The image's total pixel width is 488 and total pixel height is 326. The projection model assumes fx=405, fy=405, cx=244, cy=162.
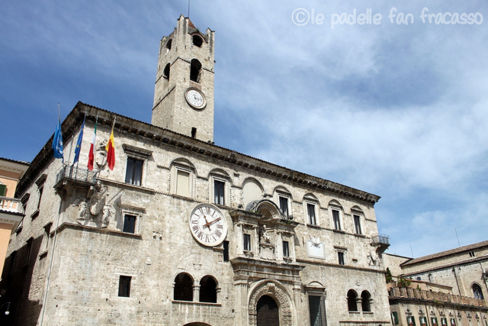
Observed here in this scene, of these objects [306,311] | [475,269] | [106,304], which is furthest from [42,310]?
[475,269]

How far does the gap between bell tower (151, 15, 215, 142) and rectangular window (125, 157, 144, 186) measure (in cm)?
567

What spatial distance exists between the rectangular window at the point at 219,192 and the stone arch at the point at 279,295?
Result: 4835 millimetres

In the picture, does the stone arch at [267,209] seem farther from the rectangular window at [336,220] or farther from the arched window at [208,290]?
the rectangular window at [336,220]

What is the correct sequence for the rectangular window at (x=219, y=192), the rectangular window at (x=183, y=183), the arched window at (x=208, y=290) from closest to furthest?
the arched window at (x=208, y=290)
the rectangular window at (x=183, y=183)
the rectangular window at (x=219, y=192)

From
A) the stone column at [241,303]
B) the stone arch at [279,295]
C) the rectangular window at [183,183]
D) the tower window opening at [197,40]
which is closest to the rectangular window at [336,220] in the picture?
the stone arch at [279,295]

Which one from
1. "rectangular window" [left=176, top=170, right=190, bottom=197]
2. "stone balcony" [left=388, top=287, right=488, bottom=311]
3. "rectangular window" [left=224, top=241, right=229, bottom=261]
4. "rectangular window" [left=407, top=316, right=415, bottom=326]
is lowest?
"rectangular window" [left=407, top=316, right=415, bottom=326]

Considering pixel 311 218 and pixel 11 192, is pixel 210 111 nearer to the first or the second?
pixel 311 218

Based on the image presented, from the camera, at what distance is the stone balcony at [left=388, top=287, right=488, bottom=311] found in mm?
30312

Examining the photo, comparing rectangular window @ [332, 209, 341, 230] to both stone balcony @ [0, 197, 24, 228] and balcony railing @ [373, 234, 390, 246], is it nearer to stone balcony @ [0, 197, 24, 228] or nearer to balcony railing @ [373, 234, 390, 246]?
balcony railing @ [373, 234, 390, 246]

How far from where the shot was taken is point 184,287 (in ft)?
65.3

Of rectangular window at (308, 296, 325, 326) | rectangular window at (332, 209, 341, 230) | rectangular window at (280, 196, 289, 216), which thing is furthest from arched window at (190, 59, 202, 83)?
rectangular window at (308, 296, 325, 326)

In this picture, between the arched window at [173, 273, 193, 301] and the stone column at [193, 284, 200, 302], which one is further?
the arched window at [173, 273, 193, 301]

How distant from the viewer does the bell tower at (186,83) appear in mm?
26406

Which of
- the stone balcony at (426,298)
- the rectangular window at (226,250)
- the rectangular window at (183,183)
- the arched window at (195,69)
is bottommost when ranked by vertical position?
the stone balcony at (426,298)
